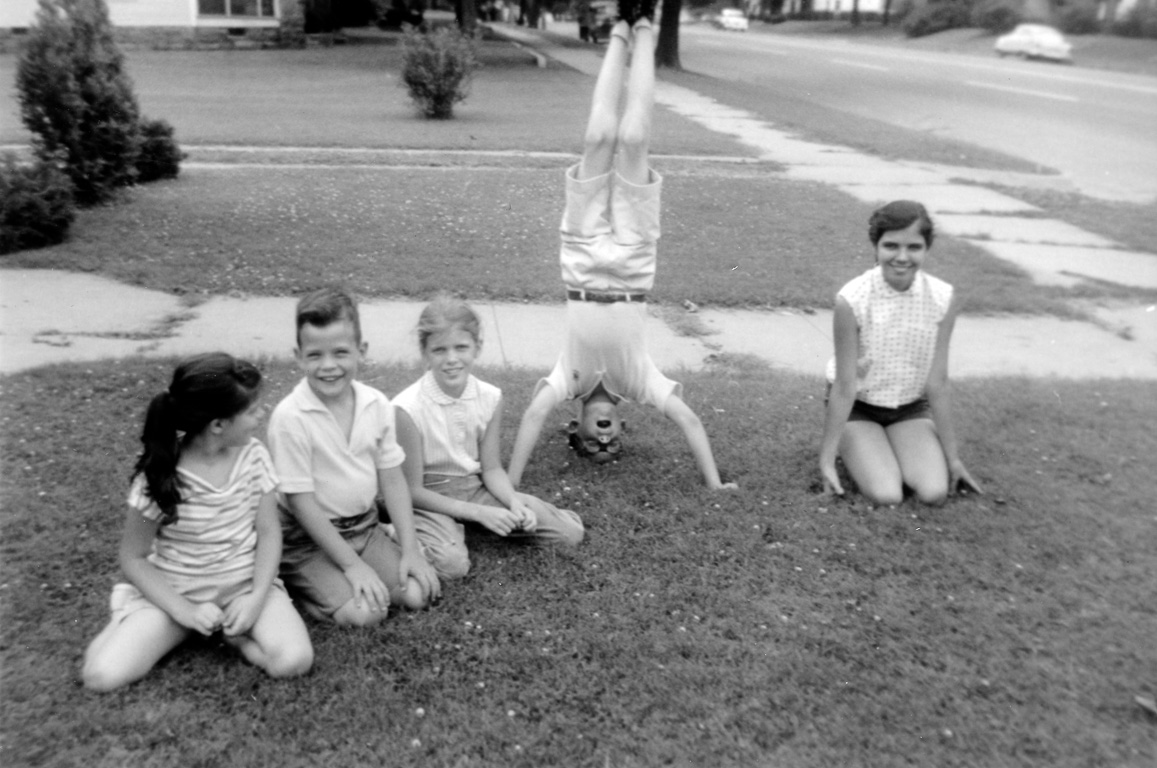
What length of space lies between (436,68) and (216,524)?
15.9 meters

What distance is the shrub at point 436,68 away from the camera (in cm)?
1789

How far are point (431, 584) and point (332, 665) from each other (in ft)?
1.58

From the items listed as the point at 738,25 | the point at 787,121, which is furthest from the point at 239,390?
the point at 738,25

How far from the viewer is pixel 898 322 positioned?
480 cm

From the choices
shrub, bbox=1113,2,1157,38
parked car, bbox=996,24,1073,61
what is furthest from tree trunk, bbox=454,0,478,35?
shrub, bbox=1113,2,1157,38

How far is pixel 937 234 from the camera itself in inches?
386

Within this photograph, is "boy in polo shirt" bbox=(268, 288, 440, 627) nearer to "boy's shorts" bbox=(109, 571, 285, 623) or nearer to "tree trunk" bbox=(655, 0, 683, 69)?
"boy's shorts" bbox=(109, 571, 285, 623)

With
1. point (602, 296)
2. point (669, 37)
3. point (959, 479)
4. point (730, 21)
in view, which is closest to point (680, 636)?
point (602, 296)

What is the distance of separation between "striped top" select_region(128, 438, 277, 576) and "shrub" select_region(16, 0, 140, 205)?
7391 millimetres

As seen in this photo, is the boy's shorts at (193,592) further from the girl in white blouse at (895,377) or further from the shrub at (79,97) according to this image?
the shrub at (79,97)

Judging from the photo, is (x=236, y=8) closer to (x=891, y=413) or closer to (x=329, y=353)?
(x=891, y=413)

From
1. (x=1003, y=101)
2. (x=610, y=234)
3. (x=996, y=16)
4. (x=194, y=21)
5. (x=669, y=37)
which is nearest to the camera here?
(x=610, y=234)

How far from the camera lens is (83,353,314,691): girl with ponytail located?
317cm

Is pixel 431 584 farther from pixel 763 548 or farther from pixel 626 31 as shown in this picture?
pixel 626 31
